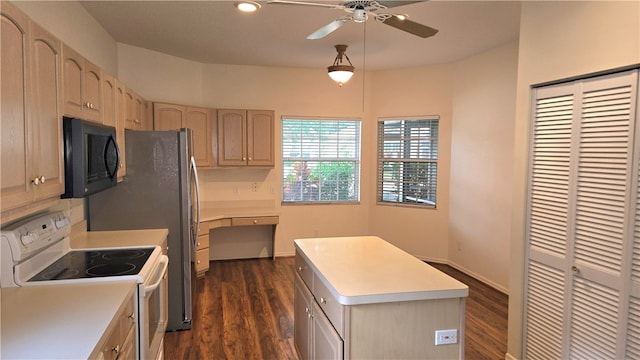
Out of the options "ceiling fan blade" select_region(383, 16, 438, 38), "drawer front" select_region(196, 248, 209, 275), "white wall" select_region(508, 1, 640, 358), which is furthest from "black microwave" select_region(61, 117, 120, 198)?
"white wall" select_region(508, 1, 640, 358)

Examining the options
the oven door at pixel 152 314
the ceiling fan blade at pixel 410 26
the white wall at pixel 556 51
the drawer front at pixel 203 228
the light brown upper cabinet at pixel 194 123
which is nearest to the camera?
the white wall at pixel 556 51

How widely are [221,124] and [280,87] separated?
102 cm

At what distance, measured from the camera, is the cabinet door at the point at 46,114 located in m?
1.70

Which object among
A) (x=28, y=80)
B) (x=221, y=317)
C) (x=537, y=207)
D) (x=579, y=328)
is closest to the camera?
(x=28, y=80)

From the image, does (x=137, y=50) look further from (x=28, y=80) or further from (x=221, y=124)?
(x=28, y=80)

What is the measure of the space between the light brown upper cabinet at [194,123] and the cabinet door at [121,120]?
1.29m

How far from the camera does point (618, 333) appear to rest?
208cm

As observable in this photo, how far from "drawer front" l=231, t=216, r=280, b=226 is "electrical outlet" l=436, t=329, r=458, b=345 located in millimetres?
3611

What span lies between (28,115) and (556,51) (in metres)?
2.76

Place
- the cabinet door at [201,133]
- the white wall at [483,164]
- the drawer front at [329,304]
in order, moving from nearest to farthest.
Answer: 1. the drawer front at [329,304]
2. the white wall at [483,164]
3. the cabinet door at [201,133]

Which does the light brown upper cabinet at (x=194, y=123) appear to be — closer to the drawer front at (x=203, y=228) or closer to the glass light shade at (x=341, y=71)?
the drawer front at (x=203, y=228)

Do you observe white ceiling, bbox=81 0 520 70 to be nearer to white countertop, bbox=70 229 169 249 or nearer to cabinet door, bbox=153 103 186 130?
cabinet door, bbox=153 103 186 130

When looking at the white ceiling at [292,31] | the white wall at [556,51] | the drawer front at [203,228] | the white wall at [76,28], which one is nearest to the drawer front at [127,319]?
the white wall at [76,28]

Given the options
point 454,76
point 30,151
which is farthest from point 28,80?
point 454,76
